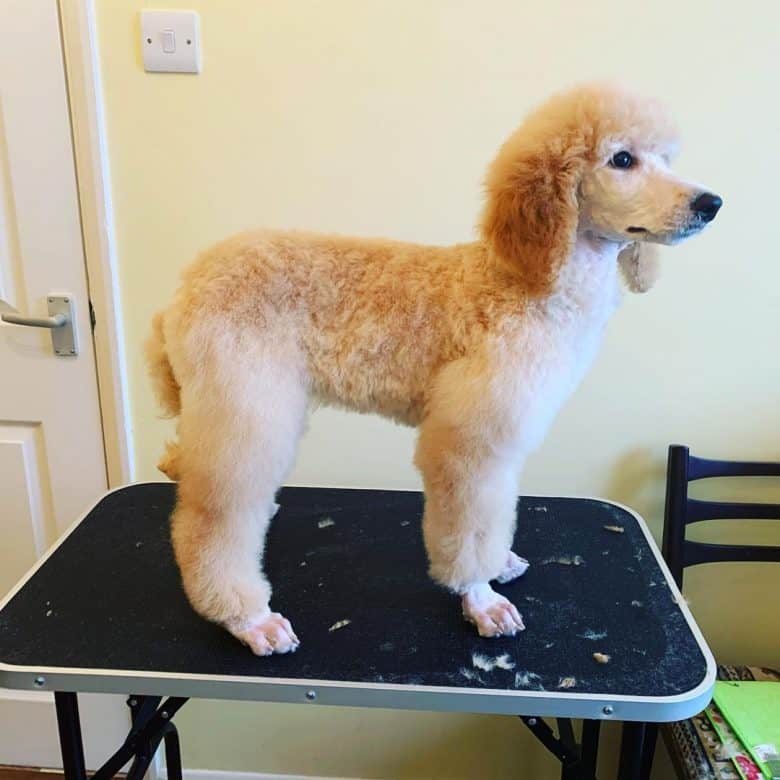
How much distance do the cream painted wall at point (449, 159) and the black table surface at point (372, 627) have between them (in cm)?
22

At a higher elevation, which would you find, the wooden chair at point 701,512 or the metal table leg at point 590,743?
the wooden chair at point 701,512

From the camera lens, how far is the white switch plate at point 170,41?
1235 mm

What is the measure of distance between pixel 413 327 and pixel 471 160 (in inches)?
21.4

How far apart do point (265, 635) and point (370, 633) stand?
138mm

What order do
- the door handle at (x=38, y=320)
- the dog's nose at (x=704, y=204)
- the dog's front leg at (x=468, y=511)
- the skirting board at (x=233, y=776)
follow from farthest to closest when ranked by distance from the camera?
the skirting board at (x=233, y=776) → the door handle at (x=38, y=320) → the dog's front leg at (x=468, y=511) → the dog's nose at (x=704, y=204)

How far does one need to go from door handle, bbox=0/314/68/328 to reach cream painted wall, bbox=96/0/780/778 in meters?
0.12

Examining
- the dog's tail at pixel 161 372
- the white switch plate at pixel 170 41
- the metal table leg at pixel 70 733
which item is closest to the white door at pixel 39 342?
the white switch plate at pixel 170 41

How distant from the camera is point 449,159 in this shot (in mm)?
1293

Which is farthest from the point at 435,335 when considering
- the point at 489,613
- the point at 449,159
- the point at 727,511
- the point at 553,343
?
the point at 727,511

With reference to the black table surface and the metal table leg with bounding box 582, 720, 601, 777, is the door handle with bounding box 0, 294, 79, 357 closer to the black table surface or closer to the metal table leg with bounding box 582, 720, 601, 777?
the black table surface

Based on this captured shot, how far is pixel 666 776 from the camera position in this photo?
156 cm

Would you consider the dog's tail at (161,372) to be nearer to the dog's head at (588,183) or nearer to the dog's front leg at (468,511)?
the dog's front leg at (468,511)

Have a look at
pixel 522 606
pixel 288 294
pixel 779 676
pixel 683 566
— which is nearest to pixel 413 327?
pixel 288 294

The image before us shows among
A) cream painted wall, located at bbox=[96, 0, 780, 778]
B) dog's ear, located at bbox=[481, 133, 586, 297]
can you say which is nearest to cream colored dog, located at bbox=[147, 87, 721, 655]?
dog's ear, located at bbox=[481, 133, 586, 297]
